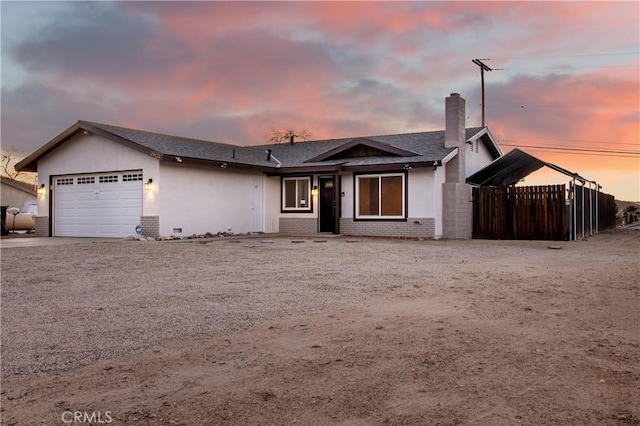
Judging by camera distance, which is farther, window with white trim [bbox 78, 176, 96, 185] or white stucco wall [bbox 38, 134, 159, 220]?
window with white trim [bbox 78, 176, 96, 185]

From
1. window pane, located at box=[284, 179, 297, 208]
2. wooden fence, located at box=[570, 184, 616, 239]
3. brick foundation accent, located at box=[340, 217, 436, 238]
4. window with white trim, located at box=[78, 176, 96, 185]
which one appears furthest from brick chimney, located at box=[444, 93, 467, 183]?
window with white trim, located at box=[78, 176, 96, 185]

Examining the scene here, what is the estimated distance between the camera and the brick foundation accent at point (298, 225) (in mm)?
21875

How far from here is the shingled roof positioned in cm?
1867

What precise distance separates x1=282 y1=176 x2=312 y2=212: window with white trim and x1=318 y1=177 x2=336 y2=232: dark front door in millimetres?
590

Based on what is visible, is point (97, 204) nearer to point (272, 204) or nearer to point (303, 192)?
point (272, 204)

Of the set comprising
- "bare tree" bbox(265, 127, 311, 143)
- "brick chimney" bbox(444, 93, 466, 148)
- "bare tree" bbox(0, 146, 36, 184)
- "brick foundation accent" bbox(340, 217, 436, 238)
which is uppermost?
"bare tree" bbox(265, 127, 311, 143)

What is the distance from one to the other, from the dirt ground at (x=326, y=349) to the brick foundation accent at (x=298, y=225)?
12.6 m

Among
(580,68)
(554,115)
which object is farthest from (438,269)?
(554,115)

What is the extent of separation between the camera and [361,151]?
2169cm

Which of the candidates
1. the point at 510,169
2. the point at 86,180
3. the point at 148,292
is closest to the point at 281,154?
the point at 86,180

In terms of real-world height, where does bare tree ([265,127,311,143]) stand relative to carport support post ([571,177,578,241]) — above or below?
above

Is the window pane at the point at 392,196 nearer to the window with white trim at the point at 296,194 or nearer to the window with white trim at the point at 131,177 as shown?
the window with white trim at the point at 296,194

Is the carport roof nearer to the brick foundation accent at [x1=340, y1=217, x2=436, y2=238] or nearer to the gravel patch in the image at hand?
the brick foundation accent at [x1=340, y1=217, x2=436, y2=238]

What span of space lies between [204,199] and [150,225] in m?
2.50
